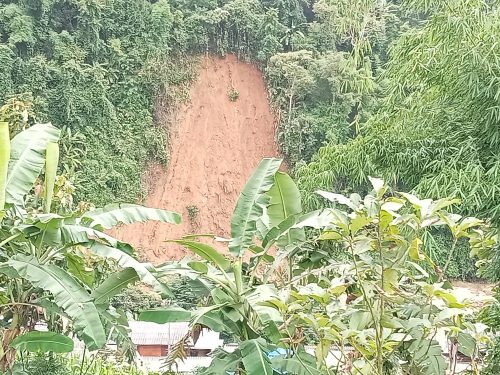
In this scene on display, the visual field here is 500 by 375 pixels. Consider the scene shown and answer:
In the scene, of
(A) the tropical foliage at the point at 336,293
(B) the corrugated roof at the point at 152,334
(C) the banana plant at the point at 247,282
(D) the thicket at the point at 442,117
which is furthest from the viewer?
(B) the corrugated roof at the point at 152,334

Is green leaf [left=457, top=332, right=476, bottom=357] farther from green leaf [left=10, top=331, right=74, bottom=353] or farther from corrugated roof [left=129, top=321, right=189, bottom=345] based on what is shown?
corrugated roof [left=129, top=321, right=189, bottom=345]

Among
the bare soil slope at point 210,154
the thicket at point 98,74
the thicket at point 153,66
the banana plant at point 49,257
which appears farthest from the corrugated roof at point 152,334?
the banana plant at point 49,257

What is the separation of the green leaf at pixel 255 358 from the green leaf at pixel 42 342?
691 mm

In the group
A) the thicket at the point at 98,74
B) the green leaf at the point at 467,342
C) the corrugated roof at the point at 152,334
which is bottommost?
the corrugated roof at the point at 152,334

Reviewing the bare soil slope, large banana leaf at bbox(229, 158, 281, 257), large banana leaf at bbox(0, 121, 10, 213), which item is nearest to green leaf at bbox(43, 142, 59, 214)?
large banana leaf at bbox(0, 121, 10, 213)

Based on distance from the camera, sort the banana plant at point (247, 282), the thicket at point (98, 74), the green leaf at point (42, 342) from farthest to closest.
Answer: the thicket at point (98, 74), the green leaf at point (42, 342), the banana plant at point (247, 282)

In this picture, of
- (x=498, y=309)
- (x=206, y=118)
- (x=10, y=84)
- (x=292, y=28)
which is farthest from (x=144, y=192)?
(x=498, y=309)

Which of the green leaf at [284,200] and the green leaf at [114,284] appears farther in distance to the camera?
the green leaf at [284,200]

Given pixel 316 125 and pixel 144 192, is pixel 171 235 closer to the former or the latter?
pixel 144 192

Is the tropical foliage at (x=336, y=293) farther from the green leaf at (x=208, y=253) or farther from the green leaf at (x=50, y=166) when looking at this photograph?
the green leaf at (x=50, y=166)

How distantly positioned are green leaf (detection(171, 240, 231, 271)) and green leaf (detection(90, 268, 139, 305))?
0.72 feet

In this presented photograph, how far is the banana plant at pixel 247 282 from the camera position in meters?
2.02

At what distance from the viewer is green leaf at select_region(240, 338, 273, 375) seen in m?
1.94

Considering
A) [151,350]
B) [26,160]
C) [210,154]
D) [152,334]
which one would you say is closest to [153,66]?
Answer: [210,154]
